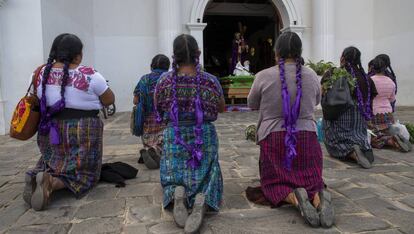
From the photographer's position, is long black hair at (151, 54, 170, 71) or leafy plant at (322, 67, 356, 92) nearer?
leafy plant at (322, 67, 356, 92)

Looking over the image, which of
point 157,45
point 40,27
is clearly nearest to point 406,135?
point 40,27

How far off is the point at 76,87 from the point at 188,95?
104cm

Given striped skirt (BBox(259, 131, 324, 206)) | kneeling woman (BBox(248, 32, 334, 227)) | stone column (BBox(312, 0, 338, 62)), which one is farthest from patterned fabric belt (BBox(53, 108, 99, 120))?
stone column (BBox(312, 0, 338, 62))

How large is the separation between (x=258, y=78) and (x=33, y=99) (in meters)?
1.88

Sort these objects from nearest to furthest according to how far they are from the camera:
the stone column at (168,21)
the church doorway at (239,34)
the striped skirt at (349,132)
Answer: the striped skirt at (349,132) → the stone column at (168,21) → the church doorway at (239,34)

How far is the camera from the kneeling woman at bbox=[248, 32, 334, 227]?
3039 mm

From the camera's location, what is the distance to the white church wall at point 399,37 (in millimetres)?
11328

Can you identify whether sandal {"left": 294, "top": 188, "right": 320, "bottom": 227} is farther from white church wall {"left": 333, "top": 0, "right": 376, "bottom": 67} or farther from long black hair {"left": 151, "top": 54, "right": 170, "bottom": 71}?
white church wall {"left": 333, "top": 0, "right": 376, "bottom": 67}

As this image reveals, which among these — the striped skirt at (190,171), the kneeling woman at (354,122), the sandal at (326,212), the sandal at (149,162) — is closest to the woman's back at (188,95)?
the striped skirt at (190,171)

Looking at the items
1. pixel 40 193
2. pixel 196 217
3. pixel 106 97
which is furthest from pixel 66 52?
pixel 196 217

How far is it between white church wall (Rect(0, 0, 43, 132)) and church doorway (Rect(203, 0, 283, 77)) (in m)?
6.78

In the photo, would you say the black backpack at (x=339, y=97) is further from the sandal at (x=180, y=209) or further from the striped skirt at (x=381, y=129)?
the sandal at (x=180, y=209)

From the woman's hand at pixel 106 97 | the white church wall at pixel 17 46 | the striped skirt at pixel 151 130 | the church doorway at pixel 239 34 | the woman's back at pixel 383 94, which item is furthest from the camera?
the church doorway at pixel 239 34

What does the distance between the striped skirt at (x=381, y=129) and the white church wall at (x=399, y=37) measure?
22.4ft
